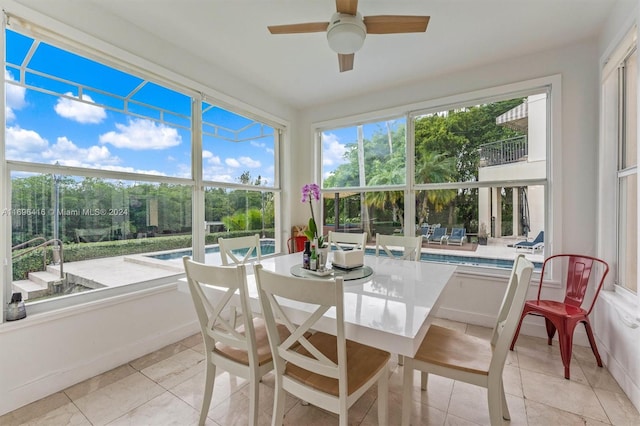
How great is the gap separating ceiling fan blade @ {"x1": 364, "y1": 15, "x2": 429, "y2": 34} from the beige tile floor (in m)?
2.38

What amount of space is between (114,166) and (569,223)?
4.04 metres

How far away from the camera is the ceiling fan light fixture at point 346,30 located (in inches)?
69.0

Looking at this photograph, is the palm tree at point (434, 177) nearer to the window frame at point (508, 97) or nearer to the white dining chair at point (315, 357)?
the window frame at point (508, 97)

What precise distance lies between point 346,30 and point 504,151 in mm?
2155

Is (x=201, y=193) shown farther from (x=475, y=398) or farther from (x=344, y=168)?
(x=475, y=398)

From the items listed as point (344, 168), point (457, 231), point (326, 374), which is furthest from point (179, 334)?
point (457, 231)

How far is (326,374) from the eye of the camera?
1.16 metres

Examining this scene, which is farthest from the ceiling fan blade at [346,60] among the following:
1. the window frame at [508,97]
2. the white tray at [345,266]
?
the white tray at [345,266]

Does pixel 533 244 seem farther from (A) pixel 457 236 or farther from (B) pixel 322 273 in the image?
(B) pixel 322 273

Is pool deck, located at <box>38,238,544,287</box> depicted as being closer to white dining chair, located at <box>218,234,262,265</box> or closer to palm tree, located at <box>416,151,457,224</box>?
palm tree, located at <box>416,151,457,224</box>

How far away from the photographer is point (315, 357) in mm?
1218

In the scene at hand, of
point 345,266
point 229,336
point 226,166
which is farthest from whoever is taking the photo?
point 226,166

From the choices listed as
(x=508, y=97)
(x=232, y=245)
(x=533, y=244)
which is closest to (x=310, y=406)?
(x=232, y=245)

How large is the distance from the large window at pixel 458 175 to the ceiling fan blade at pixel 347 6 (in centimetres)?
188
